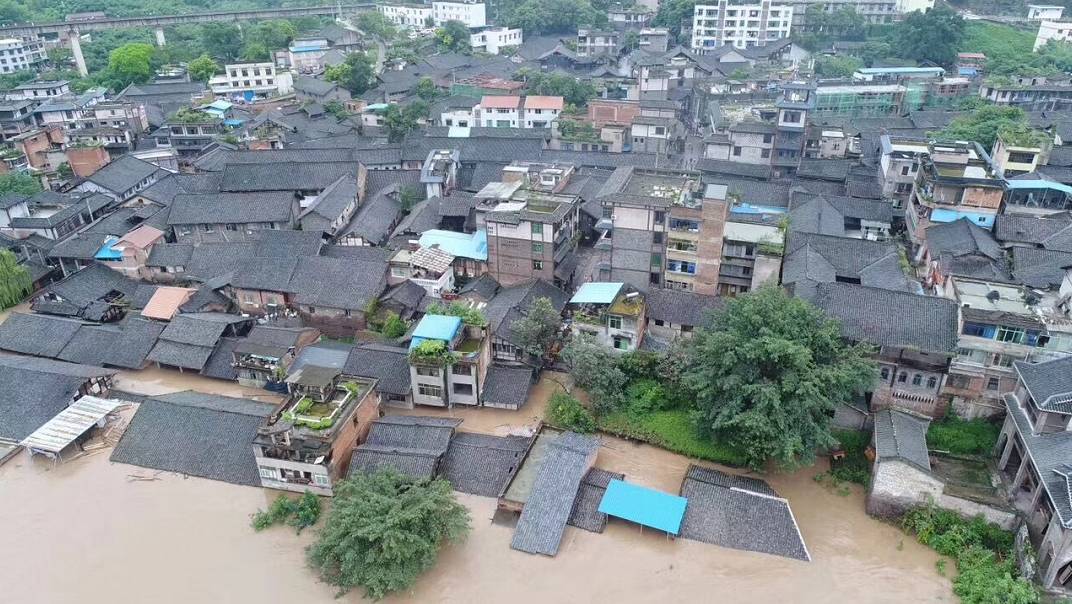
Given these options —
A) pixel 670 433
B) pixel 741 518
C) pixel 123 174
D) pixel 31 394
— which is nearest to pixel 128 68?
pixel 123 174

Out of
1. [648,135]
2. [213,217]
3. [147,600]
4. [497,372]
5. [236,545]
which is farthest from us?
[648,135]

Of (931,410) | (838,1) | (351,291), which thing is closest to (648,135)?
(351,291)

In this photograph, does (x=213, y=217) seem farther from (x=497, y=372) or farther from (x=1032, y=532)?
(x=1032, y=532)

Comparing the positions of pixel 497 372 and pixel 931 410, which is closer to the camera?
pixel 931 410

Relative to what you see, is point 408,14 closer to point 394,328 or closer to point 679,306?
point 394,328

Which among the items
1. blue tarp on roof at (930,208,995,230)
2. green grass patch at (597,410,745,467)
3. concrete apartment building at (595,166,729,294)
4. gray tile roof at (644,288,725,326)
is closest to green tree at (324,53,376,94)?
concrete apartment building at (595,166,729,294)

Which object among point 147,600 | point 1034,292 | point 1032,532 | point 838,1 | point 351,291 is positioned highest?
point 838,1
